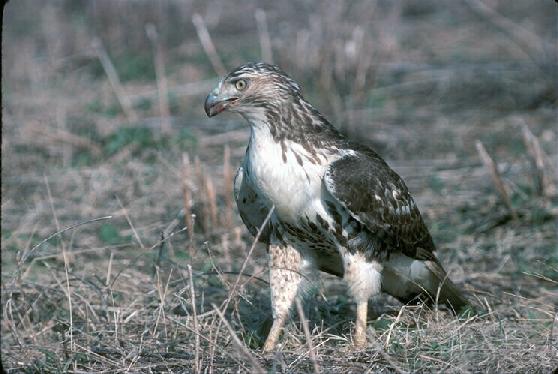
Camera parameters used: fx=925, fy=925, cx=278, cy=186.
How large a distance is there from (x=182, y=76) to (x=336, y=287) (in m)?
5.56

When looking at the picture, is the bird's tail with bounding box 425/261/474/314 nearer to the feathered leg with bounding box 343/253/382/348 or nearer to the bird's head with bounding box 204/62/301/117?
the feathered leg with bounding box 343/253/382/348

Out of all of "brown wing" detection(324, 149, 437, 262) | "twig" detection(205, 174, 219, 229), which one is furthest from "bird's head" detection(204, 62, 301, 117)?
"twig" detection(205, 174, 219, 229)

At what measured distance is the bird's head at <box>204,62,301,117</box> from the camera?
4328 mm

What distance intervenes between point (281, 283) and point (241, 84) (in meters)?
1.03

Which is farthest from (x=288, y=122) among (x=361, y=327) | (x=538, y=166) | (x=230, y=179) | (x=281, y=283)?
(x=538, y=166)

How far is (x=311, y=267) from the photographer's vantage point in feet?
15.5

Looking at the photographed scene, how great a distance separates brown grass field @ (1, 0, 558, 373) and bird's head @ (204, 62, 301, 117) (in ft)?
2.23

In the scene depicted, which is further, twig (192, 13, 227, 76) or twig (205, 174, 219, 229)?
twig (192, 13, 227, 76)

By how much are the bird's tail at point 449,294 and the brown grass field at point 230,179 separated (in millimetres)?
73

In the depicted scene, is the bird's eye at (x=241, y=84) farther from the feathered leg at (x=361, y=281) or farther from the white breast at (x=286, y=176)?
the feathered leg at (x=361, y=281)

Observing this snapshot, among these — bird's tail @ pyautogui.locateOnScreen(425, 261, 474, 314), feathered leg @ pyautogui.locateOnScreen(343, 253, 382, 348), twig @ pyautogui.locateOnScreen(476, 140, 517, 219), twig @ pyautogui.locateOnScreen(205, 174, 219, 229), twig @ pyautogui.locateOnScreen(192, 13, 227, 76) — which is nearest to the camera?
feathered leg @ pyautogui.locateOnScreen(343, 253, 382, 348)

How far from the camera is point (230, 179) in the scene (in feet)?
21.4

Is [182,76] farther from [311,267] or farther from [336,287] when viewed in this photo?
[311,267]

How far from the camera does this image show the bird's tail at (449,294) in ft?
16.0
